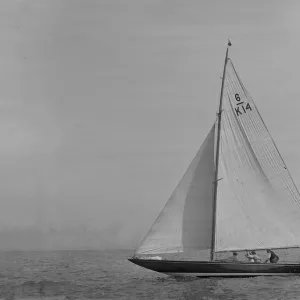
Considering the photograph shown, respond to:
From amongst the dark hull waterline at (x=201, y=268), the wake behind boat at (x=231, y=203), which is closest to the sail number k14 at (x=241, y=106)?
the wake behind boat at (x=231, y=203)

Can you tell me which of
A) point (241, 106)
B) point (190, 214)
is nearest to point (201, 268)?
point (190, 214)

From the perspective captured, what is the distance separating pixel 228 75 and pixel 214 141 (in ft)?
19.3

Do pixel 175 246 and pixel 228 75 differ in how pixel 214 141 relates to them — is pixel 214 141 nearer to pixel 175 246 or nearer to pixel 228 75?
pixel 228 75

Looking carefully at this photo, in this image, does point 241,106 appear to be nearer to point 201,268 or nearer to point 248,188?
point 248,188

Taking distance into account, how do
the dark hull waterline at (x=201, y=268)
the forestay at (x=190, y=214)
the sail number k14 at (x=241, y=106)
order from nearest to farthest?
the forestay at (x=190, y=214)
the dark hull waterline at (x=201, y=268)
the sail number k14 at (x=241, y=106)

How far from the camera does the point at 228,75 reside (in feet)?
166

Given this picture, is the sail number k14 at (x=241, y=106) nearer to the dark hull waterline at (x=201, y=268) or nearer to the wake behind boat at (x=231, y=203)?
the wake behind boat at (x=231, y=203)

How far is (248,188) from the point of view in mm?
51906

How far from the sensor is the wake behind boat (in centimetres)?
5006

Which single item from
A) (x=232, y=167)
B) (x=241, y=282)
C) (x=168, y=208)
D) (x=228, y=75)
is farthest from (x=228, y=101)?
(x=241, y=282)

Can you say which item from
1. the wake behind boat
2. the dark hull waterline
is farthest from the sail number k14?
the dark hull waterline

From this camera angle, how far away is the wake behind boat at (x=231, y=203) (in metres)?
50.1

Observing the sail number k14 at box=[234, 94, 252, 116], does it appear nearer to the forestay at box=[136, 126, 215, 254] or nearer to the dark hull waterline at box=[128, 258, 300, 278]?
the forestay at box=[136, 126, 215, 254]

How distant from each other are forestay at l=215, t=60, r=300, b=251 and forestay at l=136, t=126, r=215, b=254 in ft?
3.13
